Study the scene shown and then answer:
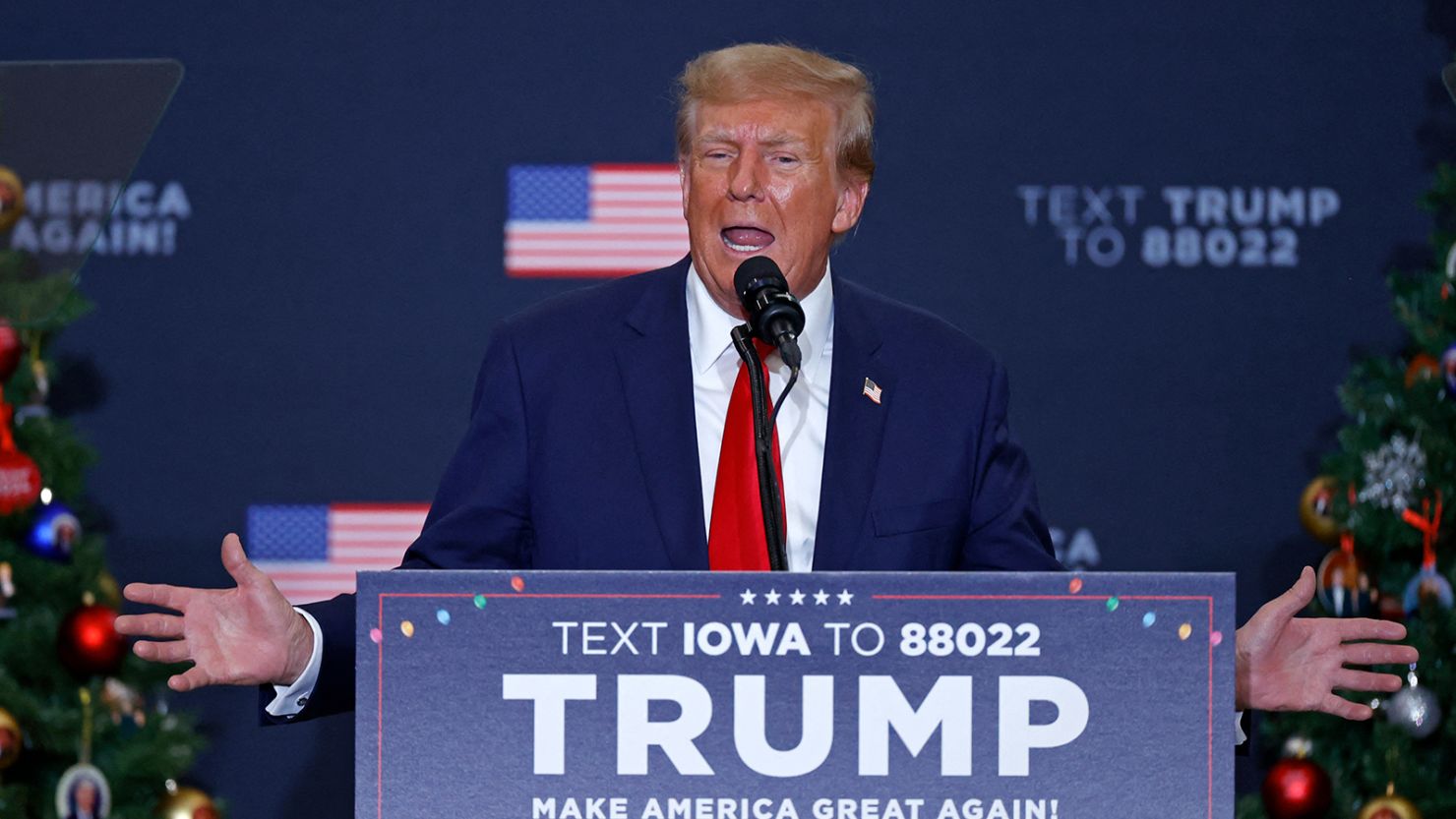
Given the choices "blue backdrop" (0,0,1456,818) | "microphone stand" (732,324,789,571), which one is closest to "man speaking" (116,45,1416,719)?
"microphone stand" (732,324,789,571)

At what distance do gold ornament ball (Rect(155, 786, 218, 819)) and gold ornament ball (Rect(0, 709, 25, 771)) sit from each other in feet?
1.16

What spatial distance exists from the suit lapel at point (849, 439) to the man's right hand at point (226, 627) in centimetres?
67

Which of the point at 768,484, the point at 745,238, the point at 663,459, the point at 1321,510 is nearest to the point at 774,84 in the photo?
the point at 745,238

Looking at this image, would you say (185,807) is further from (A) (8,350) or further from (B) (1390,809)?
(B) (1390,809)

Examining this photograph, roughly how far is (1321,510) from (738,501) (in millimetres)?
2062

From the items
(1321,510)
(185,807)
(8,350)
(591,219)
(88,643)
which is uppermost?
(591,219)

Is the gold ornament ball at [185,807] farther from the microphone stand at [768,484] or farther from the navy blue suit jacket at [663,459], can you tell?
the microphone stand at [768,484]

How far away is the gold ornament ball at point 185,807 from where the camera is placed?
355cm

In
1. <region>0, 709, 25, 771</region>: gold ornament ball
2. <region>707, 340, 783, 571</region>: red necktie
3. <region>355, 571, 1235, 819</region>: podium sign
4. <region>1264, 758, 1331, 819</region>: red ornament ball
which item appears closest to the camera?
<region>355, 571, 1235, 819</region>: podium sign

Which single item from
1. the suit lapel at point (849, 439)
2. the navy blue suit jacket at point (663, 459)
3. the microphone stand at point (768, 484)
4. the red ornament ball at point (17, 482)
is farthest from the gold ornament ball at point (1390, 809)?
the red ornament ball at point (17, 482)

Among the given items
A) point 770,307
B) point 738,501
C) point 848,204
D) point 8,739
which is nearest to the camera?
point 770,307

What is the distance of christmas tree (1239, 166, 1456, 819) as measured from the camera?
3.44 m

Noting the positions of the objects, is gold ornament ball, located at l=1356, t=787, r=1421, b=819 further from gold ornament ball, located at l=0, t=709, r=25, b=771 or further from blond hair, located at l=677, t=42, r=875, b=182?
gold ornament ball, located at l=0, t=709, r=25, b=771

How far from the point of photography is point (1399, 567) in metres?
3.55
